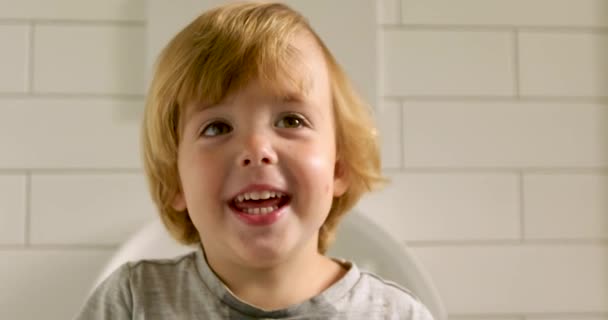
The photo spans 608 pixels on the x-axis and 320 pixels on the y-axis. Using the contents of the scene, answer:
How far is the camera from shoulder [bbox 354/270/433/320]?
84cm

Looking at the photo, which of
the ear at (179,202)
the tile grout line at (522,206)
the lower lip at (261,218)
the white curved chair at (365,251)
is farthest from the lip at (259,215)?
the tile grout line at (522,206)

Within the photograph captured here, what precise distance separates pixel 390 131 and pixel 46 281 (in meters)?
0.54

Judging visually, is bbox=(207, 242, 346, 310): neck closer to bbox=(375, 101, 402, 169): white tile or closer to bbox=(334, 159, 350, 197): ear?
bbox=(334, 159, 350, 197): ear

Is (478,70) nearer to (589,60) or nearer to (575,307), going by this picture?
(589,60)

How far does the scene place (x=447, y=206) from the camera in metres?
1.22

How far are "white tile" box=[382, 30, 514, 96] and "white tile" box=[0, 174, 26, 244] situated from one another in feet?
1.79

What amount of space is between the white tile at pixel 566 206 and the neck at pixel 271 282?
0.52m

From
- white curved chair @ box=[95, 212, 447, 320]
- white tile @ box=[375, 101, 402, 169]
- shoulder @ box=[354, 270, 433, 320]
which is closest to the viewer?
shoulder @ box=[354, 270, 433, 320]

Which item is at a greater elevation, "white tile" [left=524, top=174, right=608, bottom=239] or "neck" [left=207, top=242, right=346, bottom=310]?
"white tile" [left=524, top=174, right=608, bottom=239]

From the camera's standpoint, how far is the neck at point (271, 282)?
0.81m

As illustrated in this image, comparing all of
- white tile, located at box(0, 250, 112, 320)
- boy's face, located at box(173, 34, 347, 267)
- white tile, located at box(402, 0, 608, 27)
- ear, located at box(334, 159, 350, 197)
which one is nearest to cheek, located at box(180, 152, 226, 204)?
boy's face, located at box(173, 34, 347, 267)

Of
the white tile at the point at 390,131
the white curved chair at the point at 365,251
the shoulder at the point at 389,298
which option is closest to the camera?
the shoulder at the point at 389,298

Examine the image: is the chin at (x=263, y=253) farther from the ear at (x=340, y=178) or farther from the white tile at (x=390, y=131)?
the white tile at (x=390, y=131)

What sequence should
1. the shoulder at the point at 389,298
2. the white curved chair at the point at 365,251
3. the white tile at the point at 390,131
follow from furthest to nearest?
the white tile at the point at 390,131, the white curved chair at the point at 365,251, the shoulder at the point at 389,298
